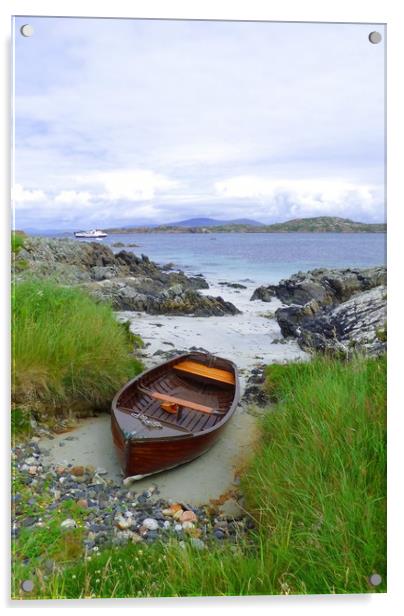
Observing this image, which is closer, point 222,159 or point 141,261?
point 222,159

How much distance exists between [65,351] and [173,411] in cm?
83

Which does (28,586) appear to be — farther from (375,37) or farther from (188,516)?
(375,37)

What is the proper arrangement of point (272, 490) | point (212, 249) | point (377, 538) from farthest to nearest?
point (212, 249)
point (272, 490)
point (377, 538)

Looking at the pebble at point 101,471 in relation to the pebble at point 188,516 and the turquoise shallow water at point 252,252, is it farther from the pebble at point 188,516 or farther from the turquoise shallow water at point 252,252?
the turquoise shallow water at point 252,252

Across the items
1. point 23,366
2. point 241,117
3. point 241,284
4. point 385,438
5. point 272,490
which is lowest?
point 272,490

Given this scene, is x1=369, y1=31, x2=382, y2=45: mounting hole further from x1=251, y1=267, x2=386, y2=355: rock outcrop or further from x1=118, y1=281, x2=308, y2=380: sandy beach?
x1=118, y1=281, x2=308, y2=380: sandy beach

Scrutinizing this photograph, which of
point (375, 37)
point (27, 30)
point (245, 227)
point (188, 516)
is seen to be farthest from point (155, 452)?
point (375, 37)

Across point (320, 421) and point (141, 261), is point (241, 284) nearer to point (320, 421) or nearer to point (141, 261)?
point (141, 261)

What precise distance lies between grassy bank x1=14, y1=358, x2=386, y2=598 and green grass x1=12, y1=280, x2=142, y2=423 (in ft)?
2.50

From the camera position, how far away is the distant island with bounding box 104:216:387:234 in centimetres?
264

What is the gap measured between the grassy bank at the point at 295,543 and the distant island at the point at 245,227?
0.85 meters

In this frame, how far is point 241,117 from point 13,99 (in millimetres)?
1161

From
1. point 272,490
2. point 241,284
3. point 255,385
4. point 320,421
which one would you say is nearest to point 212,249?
point 241,284

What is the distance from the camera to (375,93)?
2523 mm
